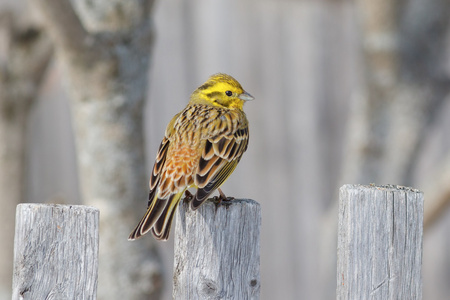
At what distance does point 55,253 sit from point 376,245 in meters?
1.08

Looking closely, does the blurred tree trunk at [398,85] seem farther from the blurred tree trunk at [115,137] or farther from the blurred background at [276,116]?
the blurred tree trunk at [115,137]

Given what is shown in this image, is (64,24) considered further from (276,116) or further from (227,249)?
(276,116)

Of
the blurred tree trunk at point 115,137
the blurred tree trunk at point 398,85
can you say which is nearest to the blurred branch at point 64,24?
the blurred tree trunk at point 115,137

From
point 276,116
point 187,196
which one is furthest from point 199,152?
point 276,116

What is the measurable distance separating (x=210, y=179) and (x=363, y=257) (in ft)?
3.00

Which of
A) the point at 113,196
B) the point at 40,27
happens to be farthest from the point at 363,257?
the point at 40,27

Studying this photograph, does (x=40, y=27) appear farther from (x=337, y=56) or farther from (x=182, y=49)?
(x=337, y=56)

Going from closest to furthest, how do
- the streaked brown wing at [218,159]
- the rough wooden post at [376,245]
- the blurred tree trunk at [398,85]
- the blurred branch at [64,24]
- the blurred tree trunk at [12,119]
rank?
the rough wooden post at [376,245]
the streaked brown wing at [218,159]
the blurred branch at [64,24]
the blurred tree trunk at [12,119]
the blurred tree trunk at [398,85]

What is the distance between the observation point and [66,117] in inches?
304

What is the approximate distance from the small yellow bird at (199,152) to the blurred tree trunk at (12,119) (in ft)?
6.23

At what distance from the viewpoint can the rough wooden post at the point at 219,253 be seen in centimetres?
285

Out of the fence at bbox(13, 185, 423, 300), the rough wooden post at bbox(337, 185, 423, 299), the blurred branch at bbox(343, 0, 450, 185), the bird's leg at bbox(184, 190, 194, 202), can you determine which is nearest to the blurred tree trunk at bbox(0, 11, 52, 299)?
the blurred branch at bbox(343, 0, 450, 185)

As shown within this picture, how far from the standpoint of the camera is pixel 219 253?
2.88 m

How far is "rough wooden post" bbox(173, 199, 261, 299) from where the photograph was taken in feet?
9.36
